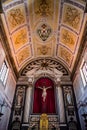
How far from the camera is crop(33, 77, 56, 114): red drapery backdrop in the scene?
1069 centimetres

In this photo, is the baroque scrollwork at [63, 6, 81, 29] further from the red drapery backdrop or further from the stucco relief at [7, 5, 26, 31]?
the red drapery backdrop

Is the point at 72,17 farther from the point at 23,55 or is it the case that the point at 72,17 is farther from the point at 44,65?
the point at 23,55

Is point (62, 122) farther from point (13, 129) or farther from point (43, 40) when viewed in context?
point (43, 40)

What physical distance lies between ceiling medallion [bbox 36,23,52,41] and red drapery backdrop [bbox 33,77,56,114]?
4.01m

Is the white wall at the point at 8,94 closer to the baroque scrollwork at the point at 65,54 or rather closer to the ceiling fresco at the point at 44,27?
the ceiling fresco at the point at 44,27

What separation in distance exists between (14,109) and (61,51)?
686 centimetres

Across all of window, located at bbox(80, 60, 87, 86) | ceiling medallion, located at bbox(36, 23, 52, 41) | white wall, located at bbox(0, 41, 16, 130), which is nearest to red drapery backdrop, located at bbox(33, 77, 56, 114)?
white wall, located at bbox(0, 41, 16, 130)

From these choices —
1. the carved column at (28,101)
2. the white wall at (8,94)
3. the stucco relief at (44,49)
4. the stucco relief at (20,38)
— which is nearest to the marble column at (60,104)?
the carved column at (28,101)

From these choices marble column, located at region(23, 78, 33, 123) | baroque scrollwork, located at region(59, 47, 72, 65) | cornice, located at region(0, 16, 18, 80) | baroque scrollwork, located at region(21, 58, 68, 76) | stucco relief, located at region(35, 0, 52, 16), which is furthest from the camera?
baroque scrollwork, located at region(21, 58, 68, 76)

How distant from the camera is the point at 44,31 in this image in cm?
1100

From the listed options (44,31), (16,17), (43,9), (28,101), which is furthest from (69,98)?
(16,17)

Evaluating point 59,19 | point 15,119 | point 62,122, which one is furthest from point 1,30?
point 62,122

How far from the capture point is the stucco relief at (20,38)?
10148mm

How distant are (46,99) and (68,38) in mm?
5638
